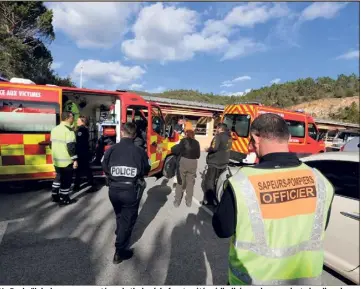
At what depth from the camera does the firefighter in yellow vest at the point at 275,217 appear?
1164mm

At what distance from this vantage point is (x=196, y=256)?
9.96 feet

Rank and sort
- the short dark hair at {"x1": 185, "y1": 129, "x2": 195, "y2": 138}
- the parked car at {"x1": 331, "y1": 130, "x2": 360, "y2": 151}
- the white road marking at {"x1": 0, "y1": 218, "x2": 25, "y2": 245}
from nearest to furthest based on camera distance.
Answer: the white road marking at {"x1": 0, "y1": 218, "x2": 25, "y2": 245}
the short dark hair at {"x1": 185, "y1": 129, "x2": 195, "y2": 138}
the parked car at {"x1": 331, "y1": 130, "x2": 360, "y2": 151}

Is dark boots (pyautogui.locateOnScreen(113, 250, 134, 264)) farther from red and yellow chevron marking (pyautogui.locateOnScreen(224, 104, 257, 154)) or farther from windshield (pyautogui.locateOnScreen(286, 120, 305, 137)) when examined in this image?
windshield (pyautogui.locateOnScreen(286, 120, 305, 137))

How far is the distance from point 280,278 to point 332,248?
1887 millimetres

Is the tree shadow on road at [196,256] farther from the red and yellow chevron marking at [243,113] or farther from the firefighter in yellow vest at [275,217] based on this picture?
the red and yellow chevron marking at [243,113]

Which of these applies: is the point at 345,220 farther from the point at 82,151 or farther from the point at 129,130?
the point at 82,151

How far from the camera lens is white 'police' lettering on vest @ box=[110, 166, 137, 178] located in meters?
2.76

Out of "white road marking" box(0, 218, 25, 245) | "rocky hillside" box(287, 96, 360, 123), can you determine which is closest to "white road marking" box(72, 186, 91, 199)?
"white road marking" box(0, 218, 25, 245)

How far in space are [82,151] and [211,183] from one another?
2.96 metres

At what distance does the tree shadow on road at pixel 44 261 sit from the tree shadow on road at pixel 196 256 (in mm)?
948

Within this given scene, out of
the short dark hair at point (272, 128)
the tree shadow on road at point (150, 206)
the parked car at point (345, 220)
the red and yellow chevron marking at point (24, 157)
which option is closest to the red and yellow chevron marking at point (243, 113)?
the tree shadow on road at point (150, 206)

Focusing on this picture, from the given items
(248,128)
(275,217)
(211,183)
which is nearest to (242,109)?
(248,128)

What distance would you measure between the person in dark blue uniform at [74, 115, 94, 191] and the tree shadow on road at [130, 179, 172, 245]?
1.55 metres

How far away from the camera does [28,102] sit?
493 centimetres
